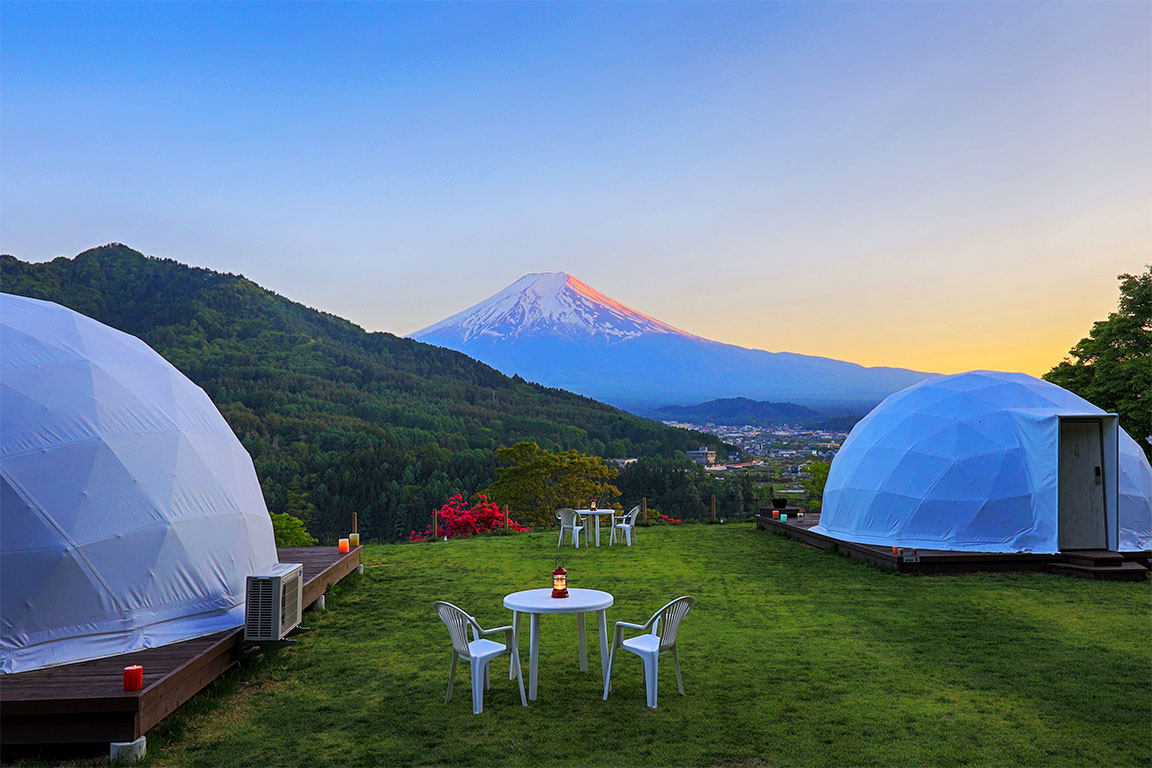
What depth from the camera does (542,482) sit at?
2444cm

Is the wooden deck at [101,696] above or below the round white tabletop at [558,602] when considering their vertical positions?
below

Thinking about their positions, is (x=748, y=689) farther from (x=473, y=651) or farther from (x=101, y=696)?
(x=101, y=696)

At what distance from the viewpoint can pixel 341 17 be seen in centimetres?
1148

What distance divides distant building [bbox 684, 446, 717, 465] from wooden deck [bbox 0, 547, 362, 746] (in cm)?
3482

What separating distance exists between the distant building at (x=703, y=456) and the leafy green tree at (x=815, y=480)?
13.0m

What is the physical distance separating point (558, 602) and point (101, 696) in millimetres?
2878

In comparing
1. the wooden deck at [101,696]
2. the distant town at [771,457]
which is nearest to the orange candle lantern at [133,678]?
the wooden deck at [101,696]

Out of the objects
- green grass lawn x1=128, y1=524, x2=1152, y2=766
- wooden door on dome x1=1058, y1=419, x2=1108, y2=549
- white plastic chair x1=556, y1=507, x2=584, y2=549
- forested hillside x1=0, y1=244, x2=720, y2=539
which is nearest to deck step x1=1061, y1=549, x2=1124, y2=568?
wooden door on dome x1=1058, y1=419, x2=1108, y2=549

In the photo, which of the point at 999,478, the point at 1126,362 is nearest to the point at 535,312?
the point at 1126,362

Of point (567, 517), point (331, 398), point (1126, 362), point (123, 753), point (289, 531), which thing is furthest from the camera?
point (331, 398)

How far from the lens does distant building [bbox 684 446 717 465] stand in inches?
1557

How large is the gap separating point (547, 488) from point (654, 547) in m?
10.1

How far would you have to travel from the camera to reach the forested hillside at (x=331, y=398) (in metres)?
28.8

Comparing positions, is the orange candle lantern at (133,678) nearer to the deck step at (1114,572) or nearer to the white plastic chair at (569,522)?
the white plastic chair at (569,522)
